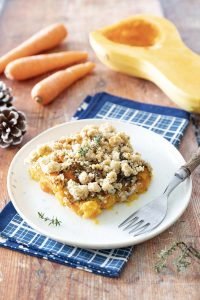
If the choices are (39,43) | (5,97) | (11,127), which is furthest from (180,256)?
(39,43)

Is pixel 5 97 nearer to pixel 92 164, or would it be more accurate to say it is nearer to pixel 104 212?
pixel 92 164

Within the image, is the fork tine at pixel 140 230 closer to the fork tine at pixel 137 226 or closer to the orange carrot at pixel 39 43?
the fork tine at pixel 137 226

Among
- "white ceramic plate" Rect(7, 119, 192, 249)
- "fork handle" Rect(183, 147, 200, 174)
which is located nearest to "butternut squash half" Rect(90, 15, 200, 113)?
"white ceramic plate" Rect(7, 119, 192, 249)

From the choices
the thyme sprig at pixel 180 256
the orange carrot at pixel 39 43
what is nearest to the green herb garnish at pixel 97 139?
the thyme sprig at pixel 180 256

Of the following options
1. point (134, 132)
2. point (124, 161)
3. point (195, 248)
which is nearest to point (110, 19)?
point (134, 132)

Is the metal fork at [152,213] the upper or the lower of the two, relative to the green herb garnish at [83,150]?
lower

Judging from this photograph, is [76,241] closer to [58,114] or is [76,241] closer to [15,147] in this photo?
[15,147]

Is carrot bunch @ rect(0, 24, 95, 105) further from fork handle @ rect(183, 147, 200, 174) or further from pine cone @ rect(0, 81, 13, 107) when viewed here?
fork handle @ rect(183, 147, 200, 174)
